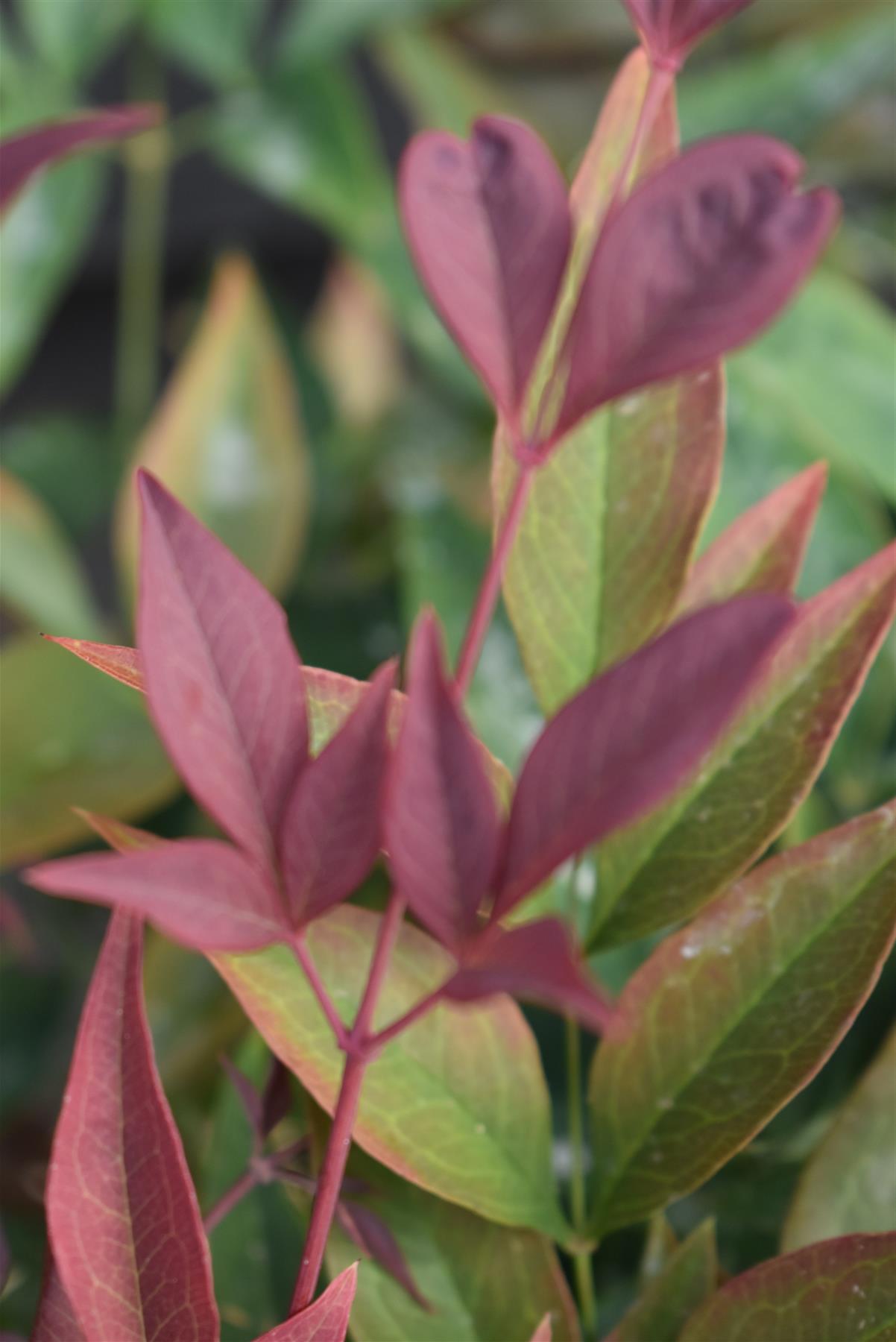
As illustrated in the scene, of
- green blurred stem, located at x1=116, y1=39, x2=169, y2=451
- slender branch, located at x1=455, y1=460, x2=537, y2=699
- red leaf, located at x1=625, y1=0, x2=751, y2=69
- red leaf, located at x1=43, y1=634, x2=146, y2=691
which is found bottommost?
green blurred stem, located at x1=116, y1=39, x2=169, y2=451

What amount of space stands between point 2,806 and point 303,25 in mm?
299

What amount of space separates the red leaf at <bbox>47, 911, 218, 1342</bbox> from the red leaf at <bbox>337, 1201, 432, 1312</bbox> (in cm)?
3

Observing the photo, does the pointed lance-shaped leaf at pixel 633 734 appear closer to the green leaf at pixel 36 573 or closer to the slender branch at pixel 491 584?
the slender branch at pixel 491 584

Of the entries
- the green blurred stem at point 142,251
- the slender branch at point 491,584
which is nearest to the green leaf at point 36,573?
the green blurred stem at point 142,251

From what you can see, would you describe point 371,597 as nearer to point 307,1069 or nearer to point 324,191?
point 324,191

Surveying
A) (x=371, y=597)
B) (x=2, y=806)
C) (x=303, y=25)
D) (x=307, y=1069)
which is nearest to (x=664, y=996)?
(x=307, y=1069)

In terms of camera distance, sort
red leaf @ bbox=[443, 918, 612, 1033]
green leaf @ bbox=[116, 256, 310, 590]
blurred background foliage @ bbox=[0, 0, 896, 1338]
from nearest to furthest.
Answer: red leaf @ bbox=[443, 918, 612, 1033], blurred background foliage @ bbox=[0, 0, 896, 1338], green leaf @ bbox=[116, 256, 310, 590]

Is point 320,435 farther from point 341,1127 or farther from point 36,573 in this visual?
point 341,1127

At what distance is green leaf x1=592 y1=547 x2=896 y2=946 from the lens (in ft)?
0.51

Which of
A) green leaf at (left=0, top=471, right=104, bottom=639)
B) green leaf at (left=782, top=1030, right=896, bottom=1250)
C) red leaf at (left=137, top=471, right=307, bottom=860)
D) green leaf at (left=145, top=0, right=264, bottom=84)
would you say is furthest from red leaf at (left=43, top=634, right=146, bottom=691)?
green leaf at (left=145, top=0, right=264, bottom=84)

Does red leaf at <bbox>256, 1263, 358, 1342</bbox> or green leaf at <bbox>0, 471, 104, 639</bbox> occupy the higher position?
red leaf at <bbox>256, 1263, 358, 1342</bbox>

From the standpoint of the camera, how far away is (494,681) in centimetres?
27

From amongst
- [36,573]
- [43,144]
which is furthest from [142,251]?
[43,144]

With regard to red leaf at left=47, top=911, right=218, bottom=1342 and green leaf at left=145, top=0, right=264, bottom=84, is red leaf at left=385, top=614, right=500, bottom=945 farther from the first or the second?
green leaf at left=145, top=0, right=264, bottom=84
